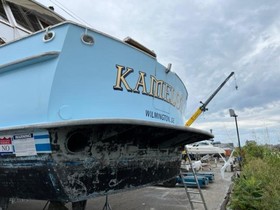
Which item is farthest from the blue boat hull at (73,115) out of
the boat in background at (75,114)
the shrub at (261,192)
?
the shrub at (261,192)

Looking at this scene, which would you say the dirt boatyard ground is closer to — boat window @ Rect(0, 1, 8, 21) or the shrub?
the shrub

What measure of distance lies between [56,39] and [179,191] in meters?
5.90

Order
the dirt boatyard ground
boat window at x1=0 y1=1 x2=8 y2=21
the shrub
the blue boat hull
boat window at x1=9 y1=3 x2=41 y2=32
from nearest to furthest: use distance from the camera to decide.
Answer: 1. the blue boat hull
2. the shrub
3. boat window at x1=0 y1=1 x2=8 y2=21
4. boat window at x1=9 y1=3 x2=41 y2=32
5. the dirt boatyard ground

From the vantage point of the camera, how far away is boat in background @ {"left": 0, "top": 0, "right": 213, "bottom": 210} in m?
2.73

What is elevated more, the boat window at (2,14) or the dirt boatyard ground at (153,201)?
the boat window at (2,14)

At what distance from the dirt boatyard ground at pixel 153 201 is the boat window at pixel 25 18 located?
3.32 m

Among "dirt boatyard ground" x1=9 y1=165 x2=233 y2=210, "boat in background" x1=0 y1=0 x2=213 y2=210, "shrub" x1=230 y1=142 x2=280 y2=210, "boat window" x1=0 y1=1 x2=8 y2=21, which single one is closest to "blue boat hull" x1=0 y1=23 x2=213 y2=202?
"boat in background" x1=0 y1=0 x2=213 y2=210

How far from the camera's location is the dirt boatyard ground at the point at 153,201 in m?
6.01

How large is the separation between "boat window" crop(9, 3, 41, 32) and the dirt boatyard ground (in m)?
3.32

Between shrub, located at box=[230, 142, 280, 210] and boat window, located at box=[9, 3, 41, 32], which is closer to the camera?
shrub, located at box=[230, 142, 280, 210]

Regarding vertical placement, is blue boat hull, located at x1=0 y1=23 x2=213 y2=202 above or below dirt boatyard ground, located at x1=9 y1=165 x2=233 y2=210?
above

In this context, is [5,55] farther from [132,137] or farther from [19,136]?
[132,137]

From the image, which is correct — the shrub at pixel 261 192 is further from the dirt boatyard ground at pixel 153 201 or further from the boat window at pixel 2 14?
the boat window at pixel 2 14

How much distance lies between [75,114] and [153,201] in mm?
4377
